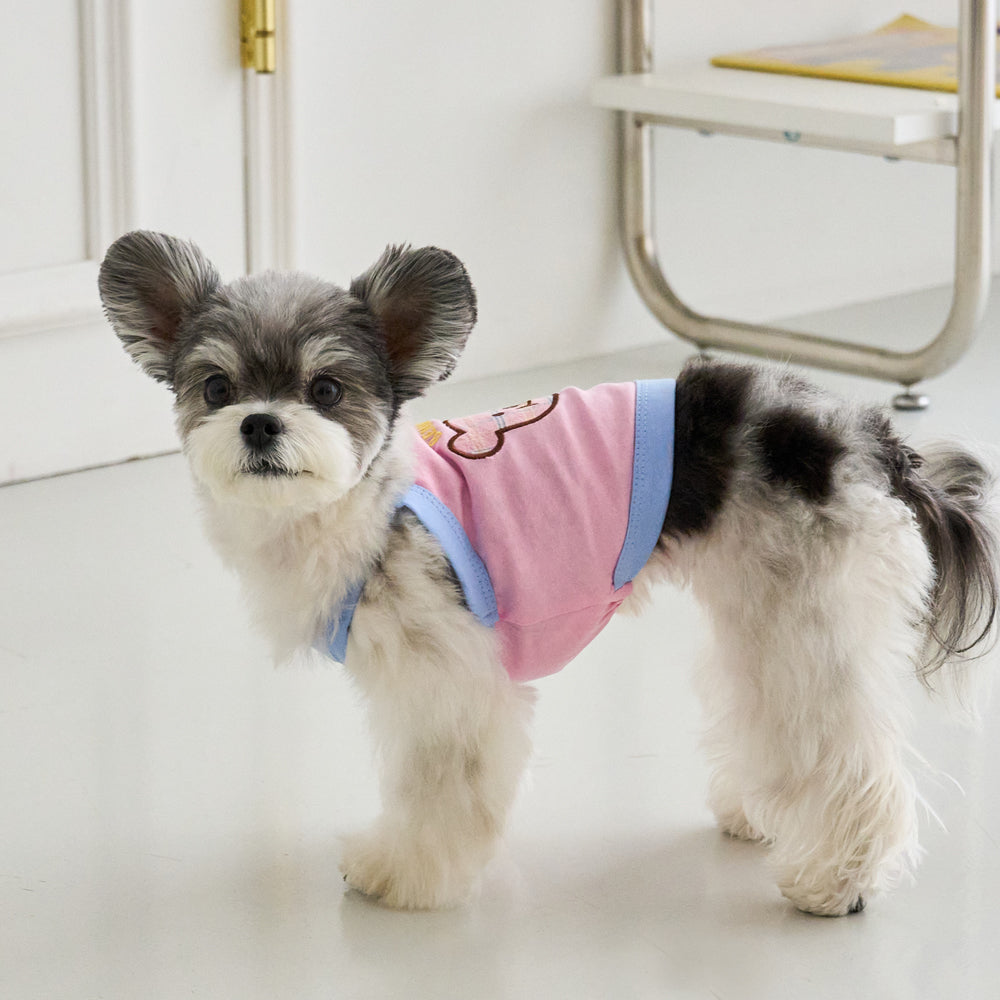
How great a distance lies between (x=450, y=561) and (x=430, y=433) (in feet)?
0.46

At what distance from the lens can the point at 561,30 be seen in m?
2.93

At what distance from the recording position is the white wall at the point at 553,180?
2709 mm

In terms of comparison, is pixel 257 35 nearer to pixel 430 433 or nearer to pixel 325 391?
pixel 430 433

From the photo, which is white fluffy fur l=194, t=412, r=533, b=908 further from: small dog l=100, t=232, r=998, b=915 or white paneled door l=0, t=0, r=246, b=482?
white paneled door l=0, t=0, r=246, b=482

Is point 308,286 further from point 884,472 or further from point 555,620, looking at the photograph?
point 884,472

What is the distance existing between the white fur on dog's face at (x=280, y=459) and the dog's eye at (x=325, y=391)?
0.02 metres

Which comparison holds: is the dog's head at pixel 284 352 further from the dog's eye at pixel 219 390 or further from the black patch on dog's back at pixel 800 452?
the black patch on dog's back at pixel 800 452

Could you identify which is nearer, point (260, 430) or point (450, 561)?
point (260, 430)

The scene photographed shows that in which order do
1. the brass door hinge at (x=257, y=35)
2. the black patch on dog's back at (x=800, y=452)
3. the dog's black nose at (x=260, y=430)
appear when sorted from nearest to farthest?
the dog's black nose at (x=260, y=430) → the black patch on dog's back at (x=800, y=452) → the brass door hinge at (x=257, y=35)

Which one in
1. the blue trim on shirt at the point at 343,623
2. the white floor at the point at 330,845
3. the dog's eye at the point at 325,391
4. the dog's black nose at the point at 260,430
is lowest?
the white floor at the point at 330,845

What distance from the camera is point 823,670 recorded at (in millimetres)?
1325

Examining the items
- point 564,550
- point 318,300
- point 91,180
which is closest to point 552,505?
point 564,550

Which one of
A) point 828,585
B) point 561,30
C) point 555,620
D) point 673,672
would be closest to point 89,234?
point 561,30

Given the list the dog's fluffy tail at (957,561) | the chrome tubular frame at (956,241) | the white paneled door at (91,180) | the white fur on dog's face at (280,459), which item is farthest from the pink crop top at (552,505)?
the chrome tubular frame at (956,241)
